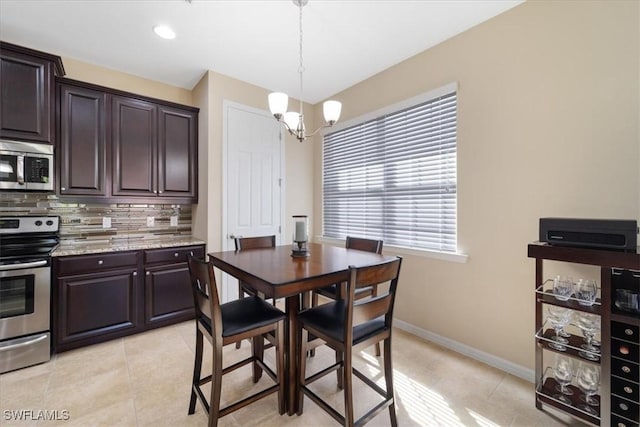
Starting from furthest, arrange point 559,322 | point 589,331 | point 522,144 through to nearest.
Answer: point 522,144 < point 559,322 < point 589,331

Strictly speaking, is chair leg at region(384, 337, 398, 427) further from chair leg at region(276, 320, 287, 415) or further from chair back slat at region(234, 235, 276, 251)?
chair back slat at region(234, 235, 276, 251)

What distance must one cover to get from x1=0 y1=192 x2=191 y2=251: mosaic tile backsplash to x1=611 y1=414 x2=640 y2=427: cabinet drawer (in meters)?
3.98

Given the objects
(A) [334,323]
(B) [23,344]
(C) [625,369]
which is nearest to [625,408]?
(C) [625,369]

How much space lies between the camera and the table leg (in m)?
1.62

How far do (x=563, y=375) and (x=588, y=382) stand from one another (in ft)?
0.37

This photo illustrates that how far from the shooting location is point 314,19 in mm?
2232

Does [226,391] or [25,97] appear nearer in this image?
[226,391]

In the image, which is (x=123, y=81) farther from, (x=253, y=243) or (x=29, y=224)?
(x=253, y=243)

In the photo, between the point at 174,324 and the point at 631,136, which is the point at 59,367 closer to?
the point at 174,324

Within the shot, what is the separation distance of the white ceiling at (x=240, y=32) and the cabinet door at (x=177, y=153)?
50 centimetres

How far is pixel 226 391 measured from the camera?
6.15 feet

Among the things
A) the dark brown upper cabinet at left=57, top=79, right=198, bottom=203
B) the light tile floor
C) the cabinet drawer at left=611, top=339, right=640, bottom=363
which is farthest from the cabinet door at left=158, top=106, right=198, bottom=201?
the cabinet drawer at left=611, top=339, right=640, bottom=363

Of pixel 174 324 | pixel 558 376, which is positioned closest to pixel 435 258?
pixel 558 376

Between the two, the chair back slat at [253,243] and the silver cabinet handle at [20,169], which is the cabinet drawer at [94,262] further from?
the chair back slat at [253,243]
